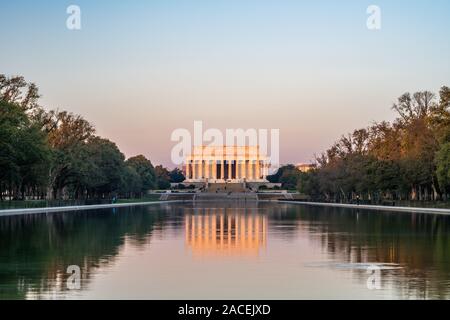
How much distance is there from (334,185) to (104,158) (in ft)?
107

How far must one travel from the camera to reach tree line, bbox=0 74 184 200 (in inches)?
2596

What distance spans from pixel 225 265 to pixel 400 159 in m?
69.3

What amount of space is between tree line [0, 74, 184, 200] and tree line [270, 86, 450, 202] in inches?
1212

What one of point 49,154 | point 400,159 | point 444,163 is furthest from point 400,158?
point 49,154

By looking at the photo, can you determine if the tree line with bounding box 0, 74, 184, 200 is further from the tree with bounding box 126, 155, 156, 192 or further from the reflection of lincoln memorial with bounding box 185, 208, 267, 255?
the reflection of lincoln memorial with bounding box 185, 208, 267, 255

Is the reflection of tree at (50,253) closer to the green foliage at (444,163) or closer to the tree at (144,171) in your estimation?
the green foliage at (444,163)

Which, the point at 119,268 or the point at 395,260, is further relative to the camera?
the point at 395,260

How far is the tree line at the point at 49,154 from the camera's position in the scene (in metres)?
65.9

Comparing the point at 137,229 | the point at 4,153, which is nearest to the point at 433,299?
the point at 137,229

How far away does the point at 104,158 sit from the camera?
104m

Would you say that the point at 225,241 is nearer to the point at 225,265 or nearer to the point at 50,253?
the point at 50,253

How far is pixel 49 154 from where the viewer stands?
7125 cm

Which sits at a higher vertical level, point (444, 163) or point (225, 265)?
point (444, 163)
